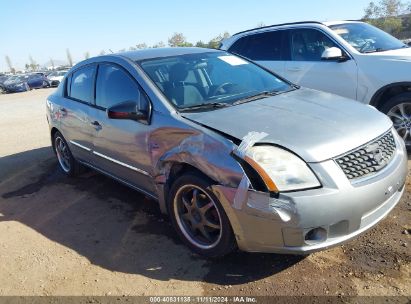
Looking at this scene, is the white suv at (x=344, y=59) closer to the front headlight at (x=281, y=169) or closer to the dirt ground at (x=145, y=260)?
the dirt ground at (x=145, y=260)

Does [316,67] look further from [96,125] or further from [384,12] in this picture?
[384,12]

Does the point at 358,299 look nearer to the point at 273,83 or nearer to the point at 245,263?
the point at 245,263

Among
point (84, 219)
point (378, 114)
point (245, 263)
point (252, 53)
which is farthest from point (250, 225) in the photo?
point (252, 53)

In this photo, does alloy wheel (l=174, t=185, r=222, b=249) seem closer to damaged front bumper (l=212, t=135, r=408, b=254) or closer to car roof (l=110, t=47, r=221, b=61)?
damaged front bumper (l=212, t=135, r=408, b=254)

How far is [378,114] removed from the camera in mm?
3422

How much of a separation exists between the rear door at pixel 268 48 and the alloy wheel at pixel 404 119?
1.85 meters

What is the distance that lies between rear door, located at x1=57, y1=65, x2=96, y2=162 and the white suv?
9.95ft

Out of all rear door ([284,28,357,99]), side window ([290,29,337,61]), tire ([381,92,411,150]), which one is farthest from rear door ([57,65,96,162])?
tire ([381,92,411,150])

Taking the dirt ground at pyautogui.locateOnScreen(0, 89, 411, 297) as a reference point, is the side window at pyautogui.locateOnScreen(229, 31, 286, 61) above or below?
above

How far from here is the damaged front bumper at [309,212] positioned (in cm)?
260

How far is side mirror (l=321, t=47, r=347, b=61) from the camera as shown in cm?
559

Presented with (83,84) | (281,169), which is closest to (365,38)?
(83,84)

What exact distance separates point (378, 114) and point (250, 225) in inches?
60.8

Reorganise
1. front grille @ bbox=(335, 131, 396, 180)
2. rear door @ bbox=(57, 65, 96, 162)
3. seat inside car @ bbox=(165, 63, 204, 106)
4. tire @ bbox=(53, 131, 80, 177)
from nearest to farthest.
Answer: front grille @ bbox=(335, 131, 396, 180) < seat inside car @ bbox=(165, 63, 204, 106) < rear door @ bbox=(57, 65, 96, 162) < tire @ bbox=(53, 131, 80, 177)
